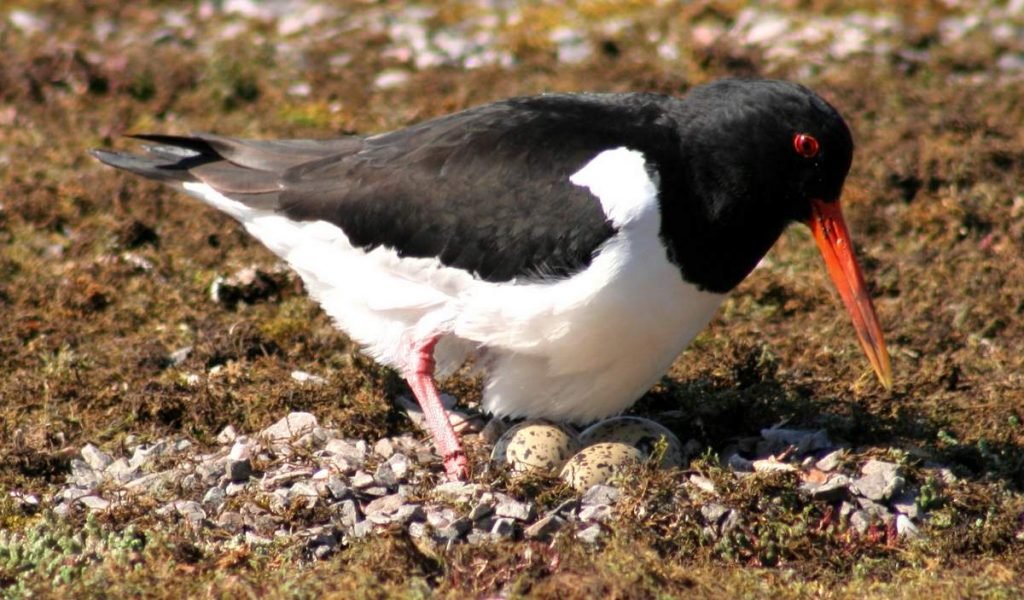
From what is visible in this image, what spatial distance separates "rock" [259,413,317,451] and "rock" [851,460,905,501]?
2.83 metres

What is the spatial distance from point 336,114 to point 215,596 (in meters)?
6.91

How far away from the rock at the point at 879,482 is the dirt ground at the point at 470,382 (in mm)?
137

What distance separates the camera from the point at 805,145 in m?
6.94

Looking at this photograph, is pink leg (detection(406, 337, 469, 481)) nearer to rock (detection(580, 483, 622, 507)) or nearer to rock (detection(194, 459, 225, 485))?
rock (detection(580, 483, 622, 507))

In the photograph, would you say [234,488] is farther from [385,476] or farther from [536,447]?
[536,447]

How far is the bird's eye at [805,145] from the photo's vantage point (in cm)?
693

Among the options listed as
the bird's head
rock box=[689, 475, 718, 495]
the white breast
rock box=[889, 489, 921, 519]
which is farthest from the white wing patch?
rock box=[889, 489, 921, 519]

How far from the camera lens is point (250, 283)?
940 cm

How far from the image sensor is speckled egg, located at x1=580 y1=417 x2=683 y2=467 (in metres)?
7.07

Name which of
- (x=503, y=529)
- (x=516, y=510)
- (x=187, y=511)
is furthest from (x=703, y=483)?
(x=187, y=511)

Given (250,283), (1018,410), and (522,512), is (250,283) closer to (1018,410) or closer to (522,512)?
(522,512)

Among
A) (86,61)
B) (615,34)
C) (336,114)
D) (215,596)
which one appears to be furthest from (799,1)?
(215,596)

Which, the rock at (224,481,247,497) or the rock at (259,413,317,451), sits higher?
the rock at (224,481,247,497)

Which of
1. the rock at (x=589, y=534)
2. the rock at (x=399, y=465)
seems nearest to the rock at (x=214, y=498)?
the rock at (x=399, y=465)
